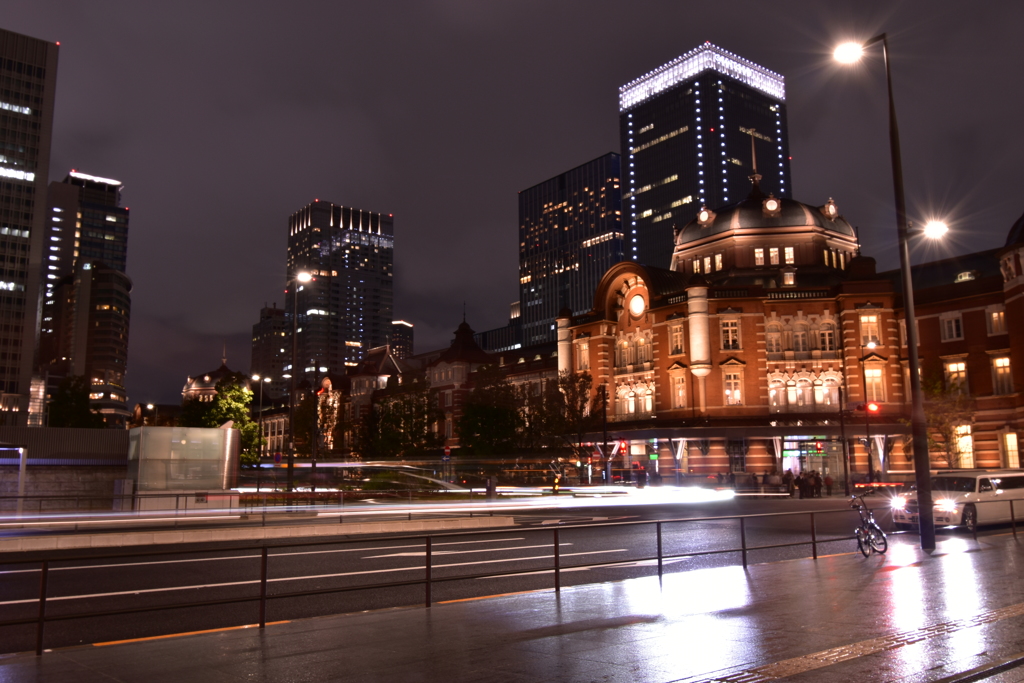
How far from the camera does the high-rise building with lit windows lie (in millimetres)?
169625

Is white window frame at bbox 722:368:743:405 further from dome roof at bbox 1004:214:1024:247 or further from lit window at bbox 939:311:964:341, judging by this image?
dome roof at bbox 1004:214:1024:247

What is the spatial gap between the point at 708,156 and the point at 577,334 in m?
112

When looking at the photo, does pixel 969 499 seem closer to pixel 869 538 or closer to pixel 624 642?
pixel 869 538

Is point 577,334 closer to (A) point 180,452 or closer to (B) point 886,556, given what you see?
(A) point 180,452

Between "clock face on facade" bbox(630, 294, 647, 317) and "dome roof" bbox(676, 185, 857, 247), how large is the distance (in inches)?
400

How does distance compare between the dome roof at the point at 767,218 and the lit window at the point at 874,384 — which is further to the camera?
the dome roof at the point at 767,218

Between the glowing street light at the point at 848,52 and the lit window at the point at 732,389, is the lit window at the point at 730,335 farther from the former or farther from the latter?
the glowing street light at the point at 848,52

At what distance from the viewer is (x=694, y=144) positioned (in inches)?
6762

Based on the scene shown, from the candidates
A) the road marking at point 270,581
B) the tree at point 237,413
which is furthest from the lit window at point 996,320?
the tree at point 237,413

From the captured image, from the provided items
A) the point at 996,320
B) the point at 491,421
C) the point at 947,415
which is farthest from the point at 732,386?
the point at 491,421

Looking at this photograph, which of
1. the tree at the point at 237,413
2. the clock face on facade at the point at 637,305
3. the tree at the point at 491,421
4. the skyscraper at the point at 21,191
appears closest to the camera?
the tree at the point at 237,413

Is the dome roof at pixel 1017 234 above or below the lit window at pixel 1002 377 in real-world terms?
above

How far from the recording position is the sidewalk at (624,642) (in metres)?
6.91

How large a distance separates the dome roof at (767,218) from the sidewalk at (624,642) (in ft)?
197
